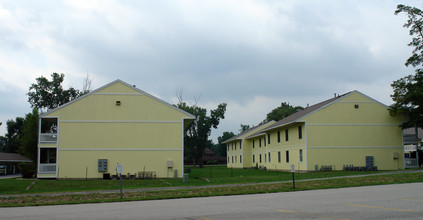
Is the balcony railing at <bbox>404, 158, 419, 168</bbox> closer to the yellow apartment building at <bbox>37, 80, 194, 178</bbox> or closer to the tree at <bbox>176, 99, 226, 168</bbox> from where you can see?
the yellow apartment building at <bbox>37, 80, 194, 178</bbox>

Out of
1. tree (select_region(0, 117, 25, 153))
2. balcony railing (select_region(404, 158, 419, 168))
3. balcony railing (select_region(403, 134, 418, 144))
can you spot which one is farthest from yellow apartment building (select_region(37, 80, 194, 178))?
tree (select_region(0, 117, 25, 153))

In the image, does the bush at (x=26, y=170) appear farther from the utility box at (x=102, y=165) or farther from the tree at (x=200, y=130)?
the tree at (x=200, y=130)

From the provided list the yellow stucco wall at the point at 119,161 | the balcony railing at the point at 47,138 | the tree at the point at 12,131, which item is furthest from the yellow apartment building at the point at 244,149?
the tree at the point at 12,131

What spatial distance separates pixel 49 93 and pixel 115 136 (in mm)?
34927

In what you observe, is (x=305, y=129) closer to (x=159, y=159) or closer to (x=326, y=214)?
(x=159, y=159)

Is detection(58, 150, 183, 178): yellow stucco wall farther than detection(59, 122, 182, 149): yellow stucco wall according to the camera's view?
No

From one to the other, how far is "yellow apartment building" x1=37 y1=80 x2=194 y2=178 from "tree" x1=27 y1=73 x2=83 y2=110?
3034 centimetres

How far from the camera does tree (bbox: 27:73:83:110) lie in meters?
63.2

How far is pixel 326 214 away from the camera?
10.2 meters

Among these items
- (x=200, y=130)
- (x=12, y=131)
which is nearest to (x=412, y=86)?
(x=200, y=130)

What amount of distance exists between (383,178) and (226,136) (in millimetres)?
100179

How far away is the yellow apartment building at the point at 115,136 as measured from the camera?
33.4m

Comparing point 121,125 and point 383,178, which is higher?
point 121,125

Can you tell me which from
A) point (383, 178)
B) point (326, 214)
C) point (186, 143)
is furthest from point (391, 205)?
point (186, 143)
